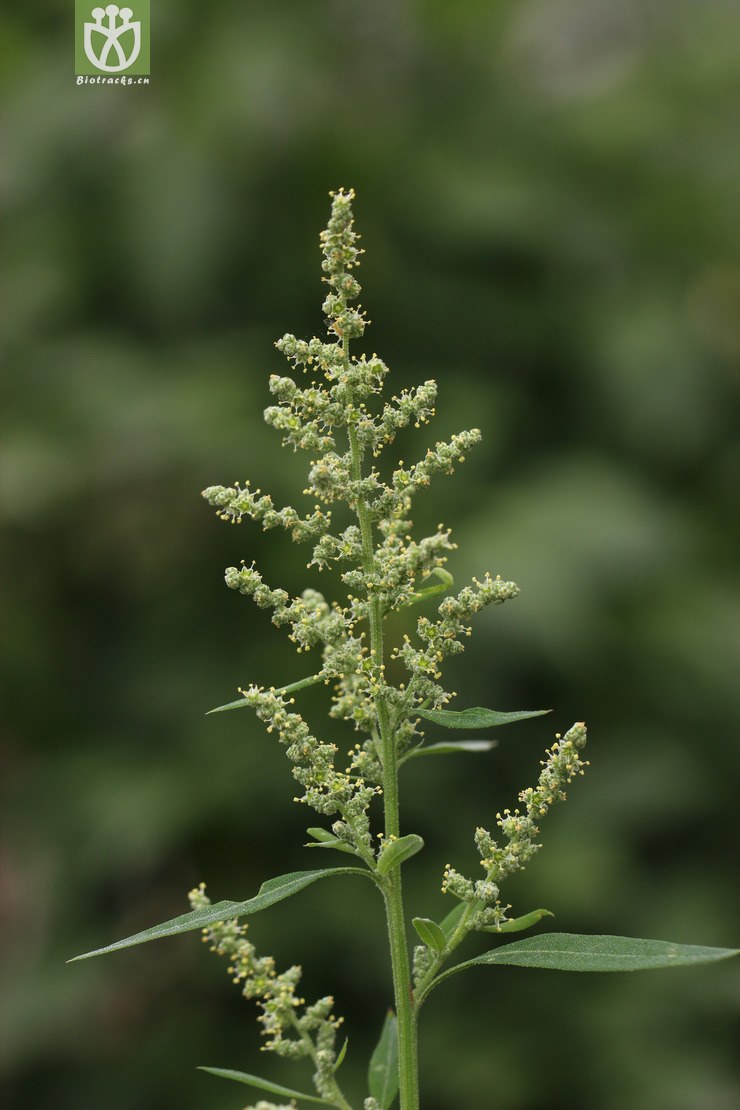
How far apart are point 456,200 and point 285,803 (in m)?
3.75

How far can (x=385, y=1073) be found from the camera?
78.7 inches

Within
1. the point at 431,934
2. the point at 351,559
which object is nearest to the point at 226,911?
the point at 431,934

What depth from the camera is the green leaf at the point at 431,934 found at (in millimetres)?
1739

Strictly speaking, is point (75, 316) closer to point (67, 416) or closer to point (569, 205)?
point (67, 416)

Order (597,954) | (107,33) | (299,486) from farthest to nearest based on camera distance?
(299,486) < (107,33) < (597,954)

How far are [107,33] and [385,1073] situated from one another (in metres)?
4.22

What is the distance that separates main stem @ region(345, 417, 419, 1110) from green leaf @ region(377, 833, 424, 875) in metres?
0.02

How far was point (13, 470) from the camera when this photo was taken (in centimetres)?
670

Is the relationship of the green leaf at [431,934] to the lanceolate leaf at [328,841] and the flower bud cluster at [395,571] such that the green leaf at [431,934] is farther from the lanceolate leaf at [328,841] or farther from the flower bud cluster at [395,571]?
the flower bud cluster at [395,571]

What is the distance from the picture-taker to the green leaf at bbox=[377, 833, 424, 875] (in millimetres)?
1658

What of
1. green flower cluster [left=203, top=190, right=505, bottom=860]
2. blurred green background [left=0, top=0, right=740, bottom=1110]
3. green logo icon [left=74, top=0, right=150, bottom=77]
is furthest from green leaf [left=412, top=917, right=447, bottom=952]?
blurred green background [left=0, top=0, right=740, bottom=1110]

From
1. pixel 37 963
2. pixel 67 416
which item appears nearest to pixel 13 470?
pixel 67 416

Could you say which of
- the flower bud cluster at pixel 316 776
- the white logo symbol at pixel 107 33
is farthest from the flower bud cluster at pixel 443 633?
the white logo symbol at pixel 107 33

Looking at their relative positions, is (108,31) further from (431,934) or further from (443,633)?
(431,934)
